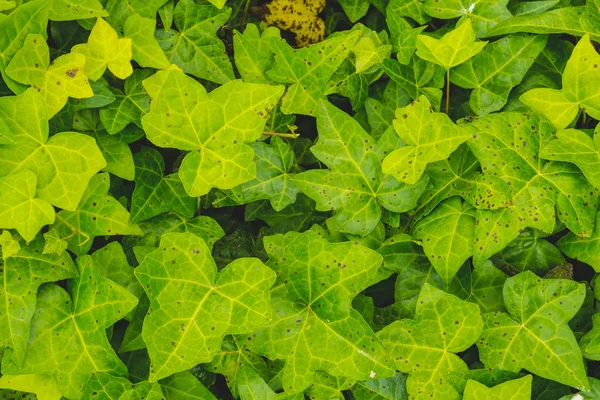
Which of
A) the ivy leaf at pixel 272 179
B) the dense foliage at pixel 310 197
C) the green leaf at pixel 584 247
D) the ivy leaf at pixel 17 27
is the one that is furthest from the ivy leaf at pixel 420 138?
the ivy leaf at pixel 17 27

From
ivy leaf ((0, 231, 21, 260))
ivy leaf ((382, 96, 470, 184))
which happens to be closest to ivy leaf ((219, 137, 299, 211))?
ivy leaf ((382, 96, 470, 184))

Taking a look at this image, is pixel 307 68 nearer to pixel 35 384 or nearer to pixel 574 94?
pixel 574 94

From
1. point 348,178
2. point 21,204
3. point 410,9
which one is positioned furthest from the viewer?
point 410,9

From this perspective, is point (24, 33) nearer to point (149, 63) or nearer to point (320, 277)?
point (149, 63)

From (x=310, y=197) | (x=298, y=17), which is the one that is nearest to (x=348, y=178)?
(x=310, y=197)

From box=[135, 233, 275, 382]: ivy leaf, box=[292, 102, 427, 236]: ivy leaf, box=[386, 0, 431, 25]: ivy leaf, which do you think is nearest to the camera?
box=[135, 233, 275, 382]: ivy leaf

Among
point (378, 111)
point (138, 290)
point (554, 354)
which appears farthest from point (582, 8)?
point (138, 290)

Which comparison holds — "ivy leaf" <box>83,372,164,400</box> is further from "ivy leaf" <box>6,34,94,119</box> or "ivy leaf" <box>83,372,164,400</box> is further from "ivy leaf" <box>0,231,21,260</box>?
"ivy leaf" <box>6,34,94,119</box>
